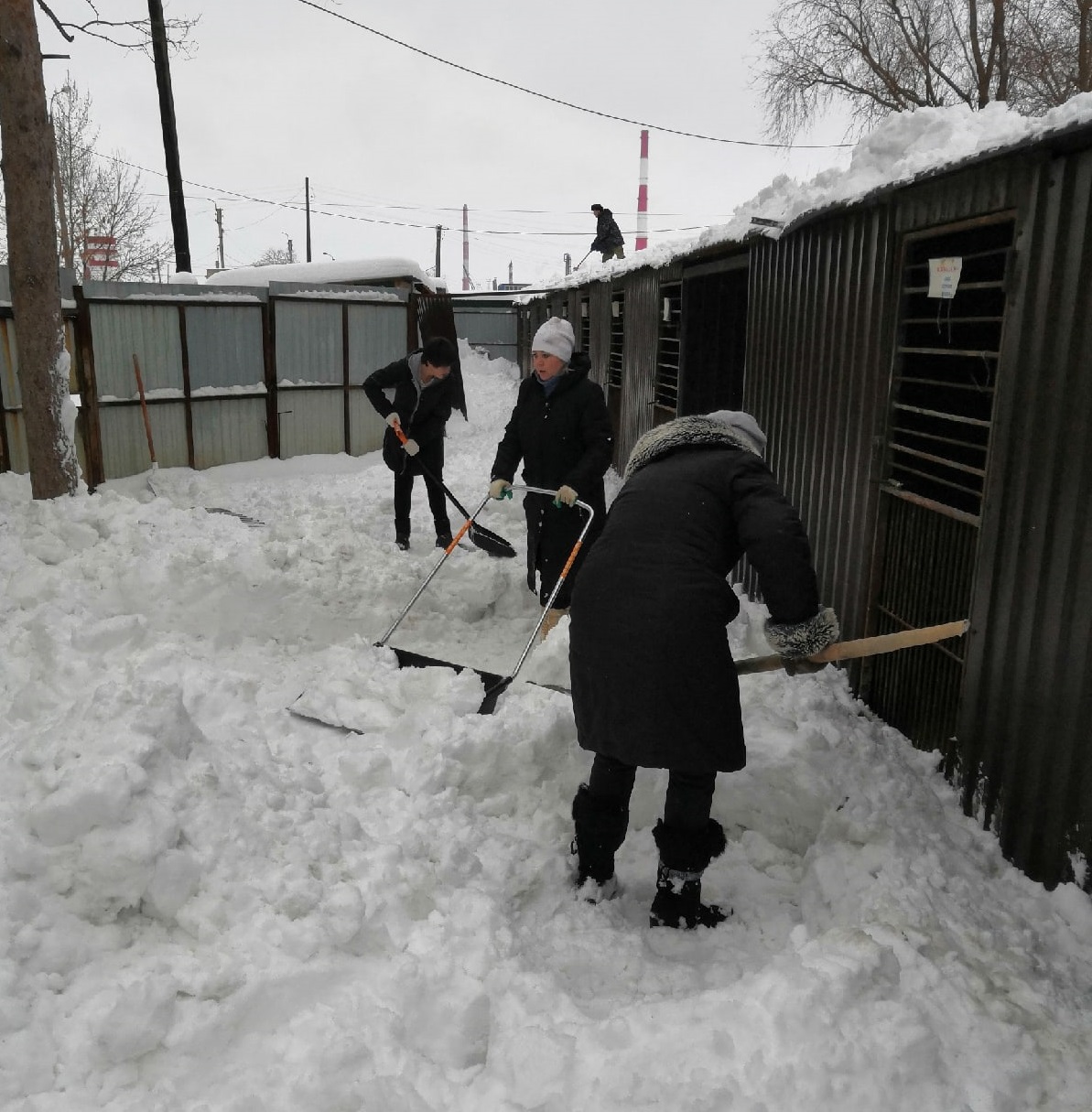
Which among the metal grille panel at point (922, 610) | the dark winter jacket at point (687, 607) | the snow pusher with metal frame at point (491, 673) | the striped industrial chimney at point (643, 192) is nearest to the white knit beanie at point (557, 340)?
the snow pusher with metal frame at point (491, 673)

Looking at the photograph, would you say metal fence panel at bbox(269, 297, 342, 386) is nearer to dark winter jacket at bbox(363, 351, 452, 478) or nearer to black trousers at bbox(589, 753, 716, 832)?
dark winter jacket at bbox(363, 351, 452, 478)

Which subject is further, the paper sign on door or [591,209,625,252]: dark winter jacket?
[591,209,625,252]: dark winter jacket

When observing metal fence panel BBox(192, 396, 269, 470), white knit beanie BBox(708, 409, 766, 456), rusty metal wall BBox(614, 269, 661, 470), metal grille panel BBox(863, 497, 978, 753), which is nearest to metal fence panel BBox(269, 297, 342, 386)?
metal fence panel BBox(192, 396, 269, 470)

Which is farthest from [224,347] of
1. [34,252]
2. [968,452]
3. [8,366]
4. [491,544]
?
[968,452]

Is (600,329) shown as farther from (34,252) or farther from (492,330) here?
(492,330)

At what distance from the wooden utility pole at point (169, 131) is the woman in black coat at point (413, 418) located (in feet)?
29.2

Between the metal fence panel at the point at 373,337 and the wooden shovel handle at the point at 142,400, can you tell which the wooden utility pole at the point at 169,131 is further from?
the wooden shovel handle at the point at 142,400

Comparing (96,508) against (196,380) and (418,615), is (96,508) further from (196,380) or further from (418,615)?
(196,380)

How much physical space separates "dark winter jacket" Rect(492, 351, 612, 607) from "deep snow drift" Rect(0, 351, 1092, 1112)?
1020 millimetres

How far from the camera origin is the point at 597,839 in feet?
10.5

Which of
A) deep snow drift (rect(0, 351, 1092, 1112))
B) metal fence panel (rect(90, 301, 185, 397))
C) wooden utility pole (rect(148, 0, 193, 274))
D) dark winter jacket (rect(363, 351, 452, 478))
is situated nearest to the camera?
deep snow drift (rect(0, 351, 1092, 1112))

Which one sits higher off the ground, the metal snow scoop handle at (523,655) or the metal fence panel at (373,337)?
the metal fence panel at (373,337)

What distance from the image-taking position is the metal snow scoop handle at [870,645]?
9.78 feet

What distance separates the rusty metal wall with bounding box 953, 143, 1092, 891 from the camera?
287cm
